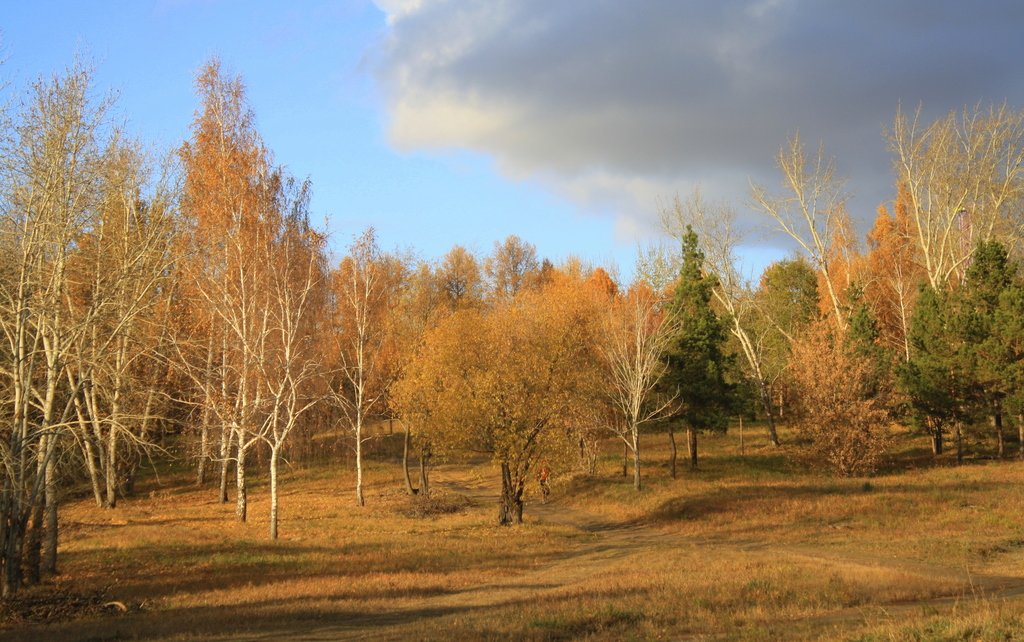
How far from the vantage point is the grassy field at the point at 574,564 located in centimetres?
1195

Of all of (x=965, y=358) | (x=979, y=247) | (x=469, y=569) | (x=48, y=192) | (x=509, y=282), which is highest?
(x=509, y=282)

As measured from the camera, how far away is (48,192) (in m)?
16.2

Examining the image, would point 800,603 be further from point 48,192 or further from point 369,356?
point 369,356

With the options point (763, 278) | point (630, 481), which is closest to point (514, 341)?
point (630, 481)

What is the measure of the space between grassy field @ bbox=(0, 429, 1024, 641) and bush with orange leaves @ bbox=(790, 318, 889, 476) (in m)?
2.01

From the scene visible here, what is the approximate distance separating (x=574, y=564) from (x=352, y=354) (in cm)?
2773

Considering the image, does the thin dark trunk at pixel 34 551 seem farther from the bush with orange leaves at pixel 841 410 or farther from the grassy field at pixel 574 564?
the bush with orange leaves at pixel 841 410

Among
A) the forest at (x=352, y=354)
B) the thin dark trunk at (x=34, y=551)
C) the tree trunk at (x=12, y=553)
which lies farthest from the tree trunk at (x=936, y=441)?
the tree trunk at (x=12, y=553)

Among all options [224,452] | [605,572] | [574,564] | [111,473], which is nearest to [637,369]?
[574,564]

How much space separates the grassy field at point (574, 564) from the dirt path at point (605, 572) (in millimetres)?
110

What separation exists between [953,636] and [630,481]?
3171 cm

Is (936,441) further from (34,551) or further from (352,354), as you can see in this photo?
(34,551)

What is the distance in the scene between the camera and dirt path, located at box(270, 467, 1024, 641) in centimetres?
1245

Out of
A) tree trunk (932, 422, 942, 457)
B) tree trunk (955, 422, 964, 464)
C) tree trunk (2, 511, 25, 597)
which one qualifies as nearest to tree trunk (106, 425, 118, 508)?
tree trunk (2, 511, 25, 597)
